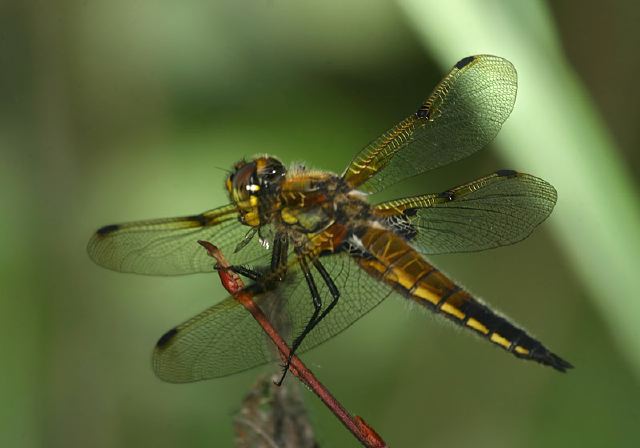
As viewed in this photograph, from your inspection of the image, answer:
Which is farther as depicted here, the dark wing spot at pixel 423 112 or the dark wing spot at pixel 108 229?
the dark wing spot at pixel 423 112

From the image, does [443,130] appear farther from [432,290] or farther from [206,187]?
[206,187]

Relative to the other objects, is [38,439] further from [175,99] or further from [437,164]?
[437,164]

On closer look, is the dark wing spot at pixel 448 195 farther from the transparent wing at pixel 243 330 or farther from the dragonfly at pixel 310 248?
the transparent wing at pixel 243 330

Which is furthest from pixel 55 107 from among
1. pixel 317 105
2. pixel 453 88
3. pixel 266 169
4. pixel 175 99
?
pixel 453 88

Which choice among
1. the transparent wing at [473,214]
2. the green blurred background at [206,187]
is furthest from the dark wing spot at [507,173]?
the green blurred background at [206,187]

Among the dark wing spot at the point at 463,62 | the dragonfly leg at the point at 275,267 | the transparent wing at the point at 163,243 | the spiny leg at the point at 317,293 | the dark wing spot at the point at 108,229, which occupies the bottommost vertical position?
the spiny leg at the point at 317,293

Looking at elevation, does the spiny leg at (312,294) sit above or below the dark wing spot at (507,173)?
above
